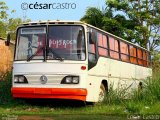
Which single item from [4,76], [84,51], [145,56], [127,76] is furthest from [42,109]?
[145,56]

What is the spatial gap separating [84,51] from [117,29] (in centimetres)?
2213

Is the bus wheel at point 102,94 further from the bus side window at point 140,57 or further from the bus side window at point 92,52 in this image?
the bus side window at point 140,57

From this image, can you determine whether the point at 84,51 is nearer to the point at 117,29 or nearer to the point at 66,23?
the point at 66,23

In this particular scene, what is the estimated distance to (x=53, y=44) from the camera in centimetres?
1420

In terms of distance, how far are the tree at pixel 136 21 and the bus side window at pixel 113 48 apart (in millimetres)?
17080

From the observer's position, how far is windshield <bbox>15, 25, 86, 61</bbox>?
553 inches

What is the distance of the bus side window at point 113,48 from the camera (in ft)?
56.1

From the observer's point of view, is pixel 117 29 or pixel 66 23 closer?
pixel 66 23

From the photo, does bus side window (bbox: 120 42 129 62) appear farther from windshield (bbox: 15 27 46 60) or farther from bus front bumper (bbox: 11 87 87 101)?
bus front bumper (bbox: 11 87 87 101)

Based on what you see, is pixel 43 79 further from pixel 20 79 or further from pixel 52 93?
pixel 20 79

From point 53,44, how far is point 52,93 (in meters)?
1.54

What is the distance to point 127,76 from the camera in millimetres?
18906

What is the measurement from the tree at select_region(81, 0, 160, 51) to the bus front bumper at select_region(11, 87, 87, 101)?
2146 centimetres

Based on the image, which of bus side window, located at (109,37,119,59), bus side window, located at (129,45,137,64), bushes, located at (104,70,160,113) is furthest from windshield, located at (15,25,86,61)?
bus side window, located at (129,45,137,64)
